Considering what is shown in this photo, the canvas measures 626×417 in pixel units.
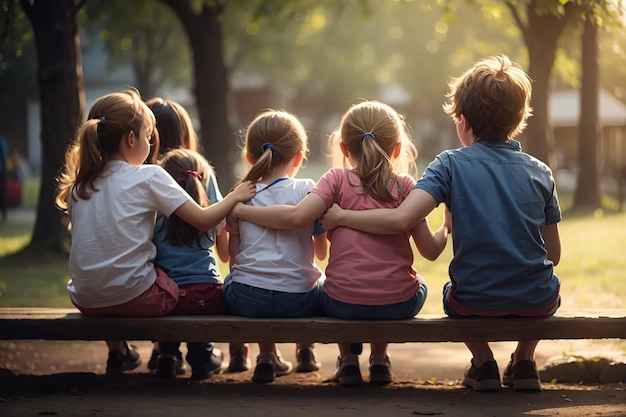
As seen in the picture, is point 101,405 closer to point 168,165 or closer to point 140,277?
point 140,277

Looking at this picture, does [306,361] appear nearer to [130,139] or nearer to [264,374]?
[264,374]

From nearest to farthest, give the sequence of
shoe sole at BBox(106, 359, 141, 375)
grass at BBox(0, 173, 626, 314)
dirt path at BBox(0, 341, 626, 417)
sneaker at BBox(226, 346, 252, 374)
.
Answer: dirt path at BBox(0, 341, 626, 417) < shoe sole at BBox(106, 359, 141, 375) < sneaker at BBox(226, 346, 252, 374) < grass at BBox(0, 173, 626, 314)

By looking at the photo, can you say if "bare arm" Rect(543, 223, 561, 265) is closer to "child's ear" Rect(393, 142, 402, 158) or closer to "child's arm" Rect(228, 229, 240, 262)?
"child's ear" Rect(393, 142, 402, 158)

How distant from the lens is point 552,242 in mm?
5035

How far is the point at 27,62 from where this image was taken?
141 ft

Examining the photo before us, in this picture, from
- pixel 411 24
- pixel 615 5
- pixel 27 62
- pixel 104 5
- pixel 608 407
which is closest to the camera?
pixel 608 407

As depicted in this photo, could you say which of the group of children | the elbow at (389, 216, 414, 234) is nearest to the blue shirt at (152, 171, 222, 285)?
the group of children

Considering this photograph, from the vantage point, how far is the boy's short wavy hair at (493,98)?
4855 mm

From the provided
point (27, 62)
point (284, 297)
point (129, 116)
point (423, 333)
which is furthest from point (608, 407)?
point (27, 62)

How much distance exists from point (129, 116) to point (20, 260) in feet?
26.7

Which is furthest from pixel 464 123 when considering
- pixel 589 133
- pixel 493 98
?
pixel 589 133

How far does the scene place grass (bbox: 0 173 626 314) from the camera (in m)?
9.73

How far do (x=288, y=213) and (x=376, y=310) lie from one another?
0.68m

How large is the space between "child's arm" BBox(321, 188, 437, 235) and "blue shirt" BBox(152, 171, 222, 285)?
29.6 inches
